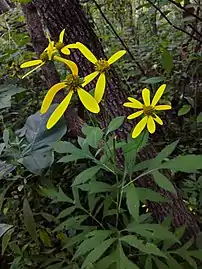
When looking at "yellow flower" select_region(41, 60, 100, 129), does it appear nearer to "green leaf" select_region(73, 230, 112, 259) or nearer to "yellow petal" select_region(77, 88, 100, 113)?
"yellow petal" select_region(77, 88, 100, 113)

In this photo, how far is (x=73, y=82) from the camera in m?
0.83

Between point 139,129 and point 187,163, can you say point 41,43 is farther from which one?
point 187,163

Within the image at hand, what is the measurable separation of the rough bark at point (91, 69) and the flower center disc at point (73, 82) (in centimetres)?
33

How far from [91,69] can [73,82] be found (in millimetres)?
435

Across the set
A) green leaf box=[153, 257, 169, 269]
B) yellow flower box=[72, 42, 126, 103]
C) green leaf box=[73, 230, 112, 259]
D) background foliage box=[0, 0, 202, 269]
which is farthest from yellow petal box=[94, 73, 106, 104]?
green leaf box=[153, 257, 169, 269]

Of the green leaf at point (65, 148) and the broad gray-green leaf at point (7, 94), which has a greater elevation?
the broad gray-green leaf at point (7, 94)

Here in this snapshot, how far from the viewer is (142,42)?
7.92 ft

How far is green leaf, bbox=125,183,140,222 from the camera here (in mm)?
825

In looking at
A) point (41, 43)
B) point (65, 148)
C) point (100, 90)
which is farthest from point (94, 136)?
point (41, 43)

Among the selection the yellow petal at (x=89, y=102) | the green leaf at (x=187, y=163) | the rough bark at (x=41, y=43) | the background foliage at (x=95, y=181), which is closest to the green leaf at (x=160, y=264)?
the background foliage at (x=95, y=181)

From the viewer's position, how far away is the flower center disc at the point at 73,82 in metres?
0.83

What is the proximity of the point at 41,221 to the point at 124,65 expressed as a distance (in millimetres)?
940

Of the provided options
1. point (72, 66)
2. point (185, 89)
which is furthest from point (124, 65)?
point (72, 66)

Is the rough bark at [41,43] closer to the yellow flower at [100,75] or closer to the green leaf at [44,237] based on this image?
the green leaf at [44,237]
